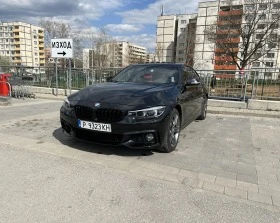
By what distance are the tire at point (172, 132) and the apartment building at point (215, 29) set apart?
655 inches

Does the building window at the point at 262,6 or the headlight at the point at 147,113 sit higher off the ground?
the building window at the point at 262,6

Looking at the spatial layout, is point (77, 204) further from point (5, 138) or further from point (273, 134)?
point (273, 134)

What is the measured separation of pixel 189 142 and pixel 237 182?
1630mm

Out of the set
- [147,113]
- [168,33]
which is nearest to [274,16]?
[147,113]

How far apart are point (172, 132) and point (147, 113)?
757mm

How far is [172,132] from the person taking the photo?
391cm

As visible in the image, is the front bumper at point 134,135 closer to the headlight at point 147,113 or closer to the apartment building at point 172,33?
the headlight at point 147,113

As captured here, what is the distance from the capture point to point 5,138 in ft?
14.8

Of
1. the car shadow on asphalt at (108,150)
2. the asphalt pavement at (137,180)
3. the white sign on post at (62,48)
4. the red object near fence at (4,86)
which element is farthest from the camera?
the white sign on post at (62,48)

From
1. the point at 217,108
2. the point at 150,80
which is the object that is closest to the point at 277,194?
the point at 150,80

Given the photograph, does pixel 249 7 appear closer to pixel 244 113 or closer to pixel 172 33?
pixel 244 113

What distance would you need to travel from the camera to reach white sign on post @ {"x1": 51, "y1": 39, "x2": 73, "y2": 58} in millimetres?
10031

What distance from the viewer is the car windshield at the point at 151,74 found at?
15.0 feet

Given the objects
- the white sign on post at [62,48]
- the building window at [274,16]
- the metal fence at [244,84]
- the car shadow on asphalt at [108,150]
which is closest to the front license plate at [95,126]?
the car shadow on asphalt at [108,150]
